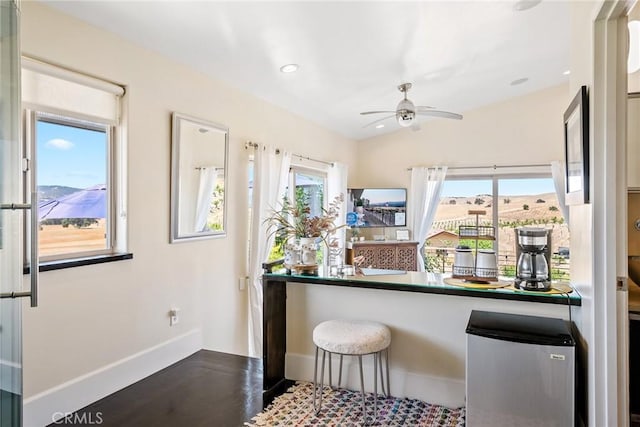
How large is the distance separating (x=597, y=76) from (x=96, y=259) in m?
2.87

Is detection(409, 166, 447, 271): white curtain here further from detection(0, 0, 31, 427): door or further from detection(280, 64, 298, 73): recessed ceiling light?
detection(0, 0, 31, 427): door

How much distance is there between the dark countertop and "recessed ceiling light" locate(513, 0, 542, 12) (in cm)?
216

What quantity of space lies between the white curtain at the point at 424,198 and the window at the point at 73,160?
15.8ft

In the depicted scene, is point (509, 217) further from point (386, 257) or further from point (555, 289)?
point (555, 289)

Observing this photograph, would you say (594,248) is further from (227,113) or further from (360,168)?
(360,168)

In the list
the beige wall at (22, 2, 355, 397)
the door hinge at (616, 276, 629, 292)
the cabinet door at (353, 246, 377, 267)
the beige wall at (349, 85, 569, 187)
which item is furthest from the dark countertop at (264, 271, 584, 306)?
the beige wall at (349, 85, 569, 187)

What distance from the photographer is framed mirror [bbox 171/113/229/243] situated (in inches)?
123

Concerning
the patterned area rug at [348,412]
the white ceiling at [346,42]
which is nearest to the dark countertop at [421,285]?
the patterned area rug at [348,412]

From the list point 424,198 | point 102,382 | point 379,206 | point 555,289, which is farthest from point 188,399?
point 424,198

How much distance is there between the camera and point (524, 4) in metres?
2.98

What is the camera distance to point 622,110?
5.26ft

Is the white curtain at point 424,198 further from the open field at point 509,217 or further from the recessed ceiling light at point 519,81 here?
the recessed ceiling light at point 519,81

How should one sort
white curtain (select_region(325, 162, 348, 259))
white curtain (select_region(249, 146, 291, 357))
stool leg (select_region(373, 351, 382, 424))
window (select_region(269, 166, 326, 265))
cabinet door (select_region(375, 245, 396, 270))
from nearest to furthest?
stool leg (select_region(373, 351, 382, 424)), white curtain (select_region(249, 146, 291, 357)), window (select_region(269, 166, 326, 265)), white curtain (select_region(325, 162, 348, 259)), cabinet door (select_region(375, 245, 396, 270))

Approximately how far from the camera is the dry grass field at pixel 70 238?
92.0 inches
